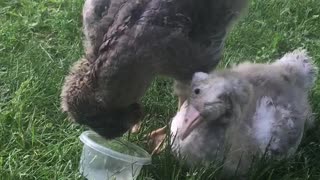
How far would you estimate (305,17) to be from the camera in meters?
5.13

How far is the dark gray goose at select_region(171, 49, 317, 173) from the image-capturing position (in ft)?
10.5

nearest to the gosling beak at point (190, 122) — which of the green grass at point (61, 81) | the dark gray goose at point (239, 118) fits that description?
the dark gray goose at point (239, 118)

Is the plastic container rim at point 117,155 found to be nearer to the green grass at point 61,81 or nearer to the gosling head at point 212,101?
the green grass at point 61,81

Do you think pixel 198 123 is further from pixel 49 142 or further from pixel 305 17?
pixel 305 17

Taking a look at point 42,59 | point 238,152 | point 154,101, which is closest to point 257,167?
point 238,152

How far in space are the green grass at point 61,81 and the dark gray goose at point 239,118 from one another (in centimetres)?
8

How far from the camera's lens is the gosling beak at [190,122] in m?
3.21

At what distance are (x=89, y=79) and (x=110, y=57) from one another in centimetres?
15

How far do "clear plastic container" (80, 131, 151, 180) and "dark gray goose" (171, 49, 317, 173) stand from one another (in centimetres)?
23

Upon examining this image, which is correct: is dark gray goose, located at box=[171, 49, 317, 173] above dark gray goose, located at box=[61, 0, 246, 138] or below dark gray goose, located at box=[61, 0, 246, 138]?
below

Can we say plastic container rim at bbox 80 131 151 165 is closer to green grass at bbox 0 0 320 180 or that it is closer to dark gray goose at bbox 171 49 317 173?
green grass at bbox 0 0 320 180

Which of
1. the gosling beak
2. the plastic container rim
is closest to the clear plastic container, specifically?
the plastic container rim

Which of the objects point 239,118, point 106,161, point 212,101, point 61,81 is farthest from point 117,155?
point 61,81

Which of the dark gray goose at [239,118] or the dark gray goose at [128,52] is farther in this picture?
the dark gray goose at [239,118]
